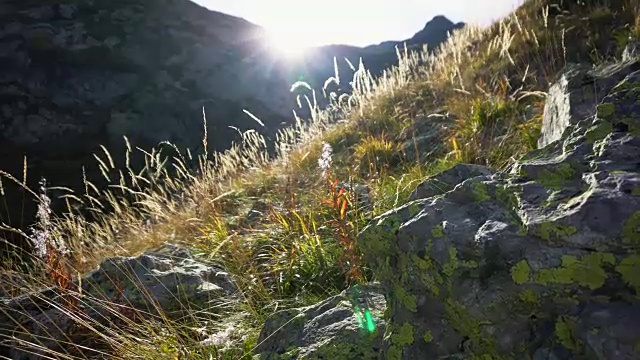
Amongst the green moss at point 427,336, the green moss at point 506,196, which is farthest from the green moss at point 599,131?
the green moss at point 427,336

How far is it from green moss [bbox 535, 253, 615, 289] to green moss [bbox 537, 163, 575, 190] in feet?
0.91

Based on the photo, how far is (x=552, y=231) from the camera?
3.85ft

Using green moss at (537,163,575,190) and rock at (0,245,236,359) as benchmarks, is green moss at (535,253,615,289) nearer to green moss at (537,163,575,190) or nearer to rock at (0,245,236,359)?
green moss at (537,163,575,190)

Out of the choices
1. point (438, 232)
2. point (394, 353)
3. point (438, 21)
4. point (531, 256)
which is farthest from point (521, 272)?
point (438, 21)

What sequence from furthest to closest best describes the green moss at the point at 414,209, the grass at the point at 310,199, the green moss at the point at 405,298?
the grass at the point at 310,199 < the green moss at the point at 414,209 < the green moss at the point at 405,298

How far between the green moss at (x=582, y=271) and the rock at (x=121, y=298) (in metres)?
2.53

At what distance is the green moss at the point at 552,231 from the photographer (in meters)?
1.14

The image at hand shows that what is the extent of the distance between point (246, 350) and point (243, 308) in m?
0.64

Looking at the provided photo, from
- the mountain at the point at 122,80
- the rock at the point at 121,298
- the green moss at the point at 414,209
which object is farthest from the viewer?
the mountain at the point at 122,80

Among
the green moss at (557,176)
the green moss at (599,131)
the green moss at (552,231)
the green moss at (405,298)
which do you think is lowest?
the green moss at (405,298)

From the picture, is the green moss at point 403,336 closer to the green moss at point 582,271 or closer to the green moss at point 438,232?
the green moss at point 438,232

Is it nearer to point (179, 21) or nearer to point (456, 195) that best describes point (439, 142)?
point (456, 195)

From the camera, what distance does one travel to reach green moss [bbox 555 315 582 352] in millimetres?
1069

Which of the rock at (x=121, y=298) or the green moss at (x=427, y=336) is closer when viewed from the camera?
the green moss at (x=427, y=336)
